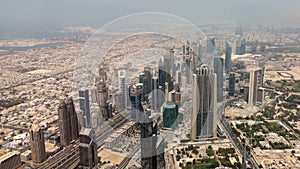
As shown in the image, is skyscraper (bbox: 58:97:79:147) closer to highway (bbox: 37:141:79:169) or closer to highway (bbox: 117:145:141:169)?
highway (bbox: 37:141:79:169)

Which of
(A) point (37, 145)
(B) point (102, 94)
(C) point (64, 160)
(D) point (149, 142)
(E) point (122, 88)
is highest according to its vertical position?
(E) point (122, 88)

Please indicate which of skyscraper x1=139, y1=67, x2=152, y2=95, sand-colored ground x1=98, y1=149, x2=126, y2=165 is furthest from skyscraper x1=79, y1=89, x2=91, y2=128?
skyscraper x1=139, y1=67, x2=152, y2=95

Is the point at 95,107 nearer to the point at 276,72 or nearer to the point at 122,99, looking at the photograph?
the point at 122,99

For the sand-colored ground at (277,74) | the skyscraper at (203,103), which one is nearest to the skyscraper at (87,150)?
the skyscraper at (203,103)

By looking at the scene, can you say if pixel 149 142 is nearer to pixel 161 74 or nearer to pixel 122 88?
pixel 122 88

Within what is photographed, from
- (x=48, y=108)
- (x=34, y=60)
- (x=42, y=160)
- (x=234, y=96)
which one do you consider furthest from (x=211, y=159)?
(x=34, y=60)

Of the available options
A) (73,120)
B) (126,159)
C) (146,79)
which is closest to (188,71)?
(146,79)
